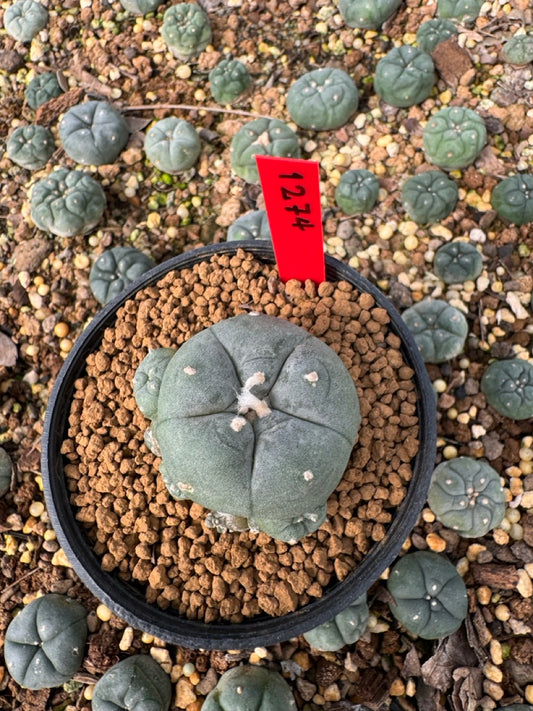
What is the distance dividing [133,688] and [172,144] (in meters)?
2.43

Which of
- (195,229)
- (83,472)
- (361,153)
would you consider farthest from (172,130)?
(83,472)

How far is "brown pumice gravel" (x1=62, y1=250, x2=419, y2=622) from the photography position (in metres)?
1.85

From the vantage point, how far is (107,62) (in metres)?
3.36

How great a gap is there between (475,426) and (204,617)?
1.39 m

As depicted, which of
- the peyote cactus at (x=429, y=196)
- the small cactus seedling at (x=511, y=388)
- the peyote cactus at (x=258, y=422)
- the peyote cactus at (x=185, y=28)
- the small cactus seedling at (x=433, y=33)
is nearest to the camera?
the peyote cactus at (x=258, y=422)

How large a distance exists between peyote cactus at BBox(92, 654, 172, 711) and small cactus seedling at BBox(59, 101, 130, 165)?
2406 mm

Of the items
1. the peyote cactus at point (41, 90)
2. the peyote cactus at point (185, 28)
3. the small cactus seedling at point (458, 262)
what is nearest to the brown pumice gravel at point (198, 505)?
the small cactus seedling at point (458, 262)

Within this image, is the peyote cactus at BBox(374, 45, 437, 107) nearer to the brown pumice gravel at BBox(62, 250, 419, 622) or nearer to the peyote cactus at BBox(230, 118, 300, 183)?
the peyote cactus at BBox(230, 118, 300, 183)

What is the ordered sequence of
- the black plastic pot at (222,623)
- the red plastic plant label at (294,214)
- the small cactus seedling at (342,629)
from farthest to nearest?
the small cactus seedling at (342,629) → the black plastic pot at (222,623) → the red plastic plant label at (294,214)

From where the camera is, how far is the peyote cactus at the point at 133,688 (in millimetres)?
1978

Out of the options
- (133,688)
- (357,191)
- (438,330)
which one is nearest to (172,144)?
(357,191)

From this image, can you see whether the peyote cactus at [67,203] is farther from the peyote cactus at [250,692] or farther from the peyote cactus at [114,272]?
the peyote cactus at [250,692]

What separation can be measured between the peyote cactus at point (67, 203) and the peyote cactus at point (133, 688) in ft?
6.44

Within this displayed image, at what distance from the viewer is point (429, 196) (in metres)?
2.64
